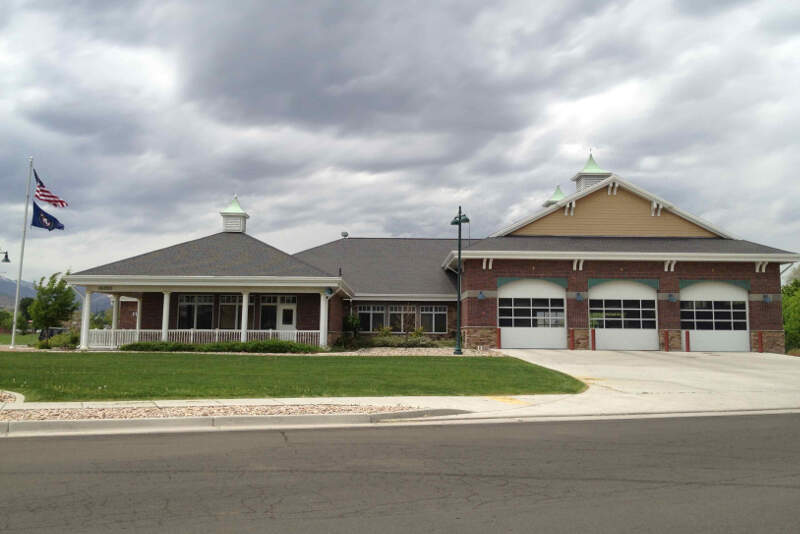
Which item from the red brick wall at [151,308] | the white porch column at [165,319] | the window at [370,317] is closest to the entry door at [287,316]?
the window at [370,317]

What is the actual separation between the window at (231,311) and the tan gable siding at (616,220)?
50.2ft

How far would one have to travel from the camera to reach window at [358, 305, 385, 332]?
35.8 metres

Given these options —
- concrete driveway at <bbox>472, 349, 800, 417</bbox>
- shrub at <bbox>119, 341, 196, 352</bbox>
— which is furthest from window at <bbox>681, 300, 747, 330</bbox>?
shrub at <bbox>119, 341, 196, 352</bbox>

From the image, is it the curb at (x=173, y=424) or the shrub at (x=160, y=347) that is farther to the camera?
the shrub at (x=160, y=347)

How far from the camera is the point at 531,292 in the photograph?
102 feet

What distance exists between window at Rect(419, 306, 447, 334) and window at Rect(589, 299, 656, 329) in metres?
8.29

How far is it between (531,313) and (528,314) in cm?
15

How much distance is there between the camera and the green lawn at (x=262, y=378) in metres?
13.3

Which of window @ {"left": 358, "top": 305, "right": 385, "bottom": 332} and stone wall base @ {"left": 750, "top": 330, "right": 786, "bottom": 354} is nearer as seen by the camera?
stone wall base @ {"left": 750, "top": 330, "right": 786, "bottom": 354}

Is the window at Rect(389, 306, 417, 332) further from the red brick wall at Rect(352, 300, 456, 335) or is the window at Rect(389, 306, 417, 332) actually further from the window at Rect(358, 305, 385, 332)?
the window at Rect(358, 305, 385, 332)

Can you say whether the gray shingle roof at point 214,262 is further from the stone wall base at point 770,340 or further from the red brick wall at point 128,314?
the stone wall base at point 770,340

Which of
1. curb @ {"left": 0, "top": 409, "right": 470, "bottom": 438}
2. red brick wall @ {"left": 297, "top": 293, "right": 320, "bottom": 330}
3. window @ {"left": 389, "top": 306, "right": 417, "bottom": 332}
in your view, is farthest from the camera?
window @ {"left": 389, "top": 306, "right": 417, "bottom": 332}

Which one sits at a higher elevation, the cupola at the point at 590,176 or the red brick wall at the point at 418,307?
the cupola at the point at 590,176

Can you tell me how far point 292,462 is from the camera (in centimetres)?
743
